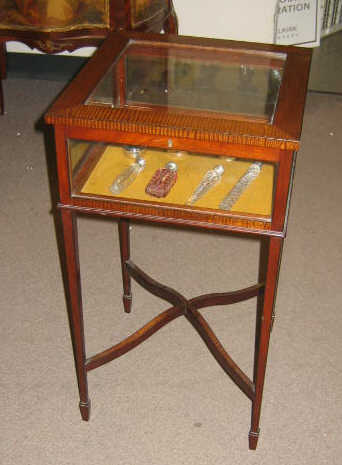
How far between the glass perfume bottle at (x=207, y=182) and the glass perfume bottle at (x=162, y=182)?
6 cm

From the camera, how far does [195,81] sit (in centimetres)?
162

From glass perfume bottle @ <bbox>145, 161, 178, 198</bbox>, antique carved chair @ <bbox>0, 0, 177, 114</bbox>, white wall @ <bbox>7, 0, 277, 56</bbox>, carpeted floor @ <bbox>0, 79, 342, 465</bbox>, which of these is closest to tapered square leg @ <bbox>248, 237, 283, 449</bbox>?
carpeted floor @ <bbox>0, 79, 342, 465</bbox>

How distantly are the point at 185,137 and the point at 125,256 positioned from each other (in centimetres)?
94

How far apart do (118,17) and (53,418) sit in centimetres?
179

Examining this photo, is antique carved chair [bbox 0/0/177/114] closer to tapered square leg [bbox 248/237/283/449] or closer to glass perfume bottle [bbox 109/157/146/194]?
glass perfume bottle [bbox 109/157/146/194]

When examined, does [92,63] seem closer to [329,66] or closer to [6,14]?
[6,14]

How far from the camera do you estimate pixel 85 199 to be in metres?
1.50

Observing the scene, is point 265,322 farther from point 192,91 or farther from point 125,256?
point 125,256

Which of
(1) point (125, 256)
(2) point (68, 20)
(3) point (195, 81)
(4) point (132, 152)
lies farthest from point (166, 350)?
(2) point (68, 20)

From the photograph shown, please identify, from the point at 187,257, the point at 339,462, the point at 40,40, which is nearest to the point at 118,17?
the point at 40,40

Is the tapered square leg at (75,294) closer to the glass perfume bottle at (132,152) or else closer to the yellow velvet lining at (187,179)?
the yellow velvet lining at (187,179)

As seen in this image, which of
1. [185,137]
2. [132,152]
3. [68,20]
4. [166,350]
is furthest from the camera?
[68,20]

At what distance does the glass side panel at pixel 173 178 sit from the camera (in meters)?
1.50

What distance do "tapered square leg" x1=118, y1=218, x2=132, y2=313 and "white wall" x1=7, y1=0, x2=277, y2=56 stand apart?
1.98m
